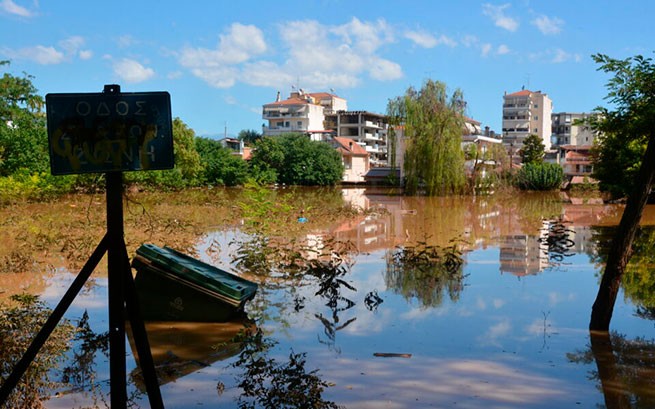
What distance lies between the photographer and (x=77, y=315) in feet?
24.2

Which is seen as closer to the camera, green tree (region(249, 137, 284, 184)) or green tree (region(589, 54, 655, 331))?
green tree (region(589, 54, 655, 331))

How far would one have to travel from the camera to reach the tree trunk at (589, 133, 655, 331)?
6.01 meters

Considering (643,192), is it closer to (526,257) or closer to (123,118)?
(123,118)

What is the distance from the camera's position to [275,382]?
5074mm

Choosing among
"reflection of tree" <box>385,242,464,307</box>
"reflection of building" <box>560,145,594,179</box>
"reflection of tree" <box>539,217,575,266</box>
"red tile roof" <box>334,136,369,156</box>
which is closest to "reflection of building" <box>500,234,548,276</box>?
"reflection of tree" <box>539,217,575,266</box>

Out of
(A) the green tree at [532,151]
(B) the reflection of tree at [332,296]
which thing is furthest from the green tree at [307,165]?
(B) the reflection of tree at [332,296]

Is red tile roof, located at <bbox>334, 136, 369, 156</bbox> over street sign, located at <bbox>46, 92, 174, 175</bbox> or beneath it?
over

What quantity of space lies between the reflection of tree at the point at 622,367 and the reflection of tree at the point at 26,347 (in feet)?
15.0

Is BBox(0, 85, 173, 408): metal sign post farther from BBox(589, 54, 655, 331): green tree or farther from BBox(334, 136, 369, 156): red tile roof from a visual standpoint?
BBox(334, 136, 369, 156): red tile roof

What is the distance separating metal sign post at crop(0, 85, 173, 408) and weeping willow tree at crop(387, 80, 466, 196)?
97.6 ft

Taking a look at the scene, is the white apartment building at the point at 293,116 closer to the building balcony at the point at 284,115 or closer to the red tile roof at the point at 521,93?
the building balcony at the point at 284,115

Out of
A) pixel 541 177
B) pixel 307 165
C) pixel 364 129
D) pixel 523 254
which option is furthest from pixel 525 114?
pixel 523 254

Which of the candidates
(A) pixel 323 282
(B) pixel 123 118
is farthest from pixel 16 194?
(B) pixel 123 118

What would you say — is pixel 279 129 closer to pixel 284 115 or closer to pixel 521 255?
pixel 284 115
